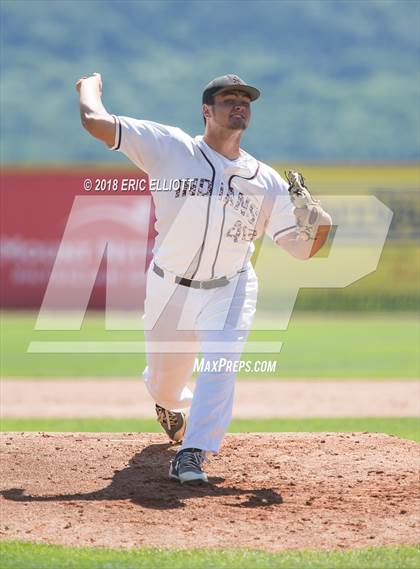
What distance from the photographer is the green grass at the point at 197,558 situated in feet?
14.7

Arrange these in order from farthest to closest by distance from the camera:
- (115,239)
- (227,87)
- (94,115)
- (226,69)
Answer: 1. (226,69)
2. (115,239)
3. (227,87)
4. (94,115)

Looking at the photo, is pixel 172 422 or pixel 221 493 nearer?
pixel 221 493

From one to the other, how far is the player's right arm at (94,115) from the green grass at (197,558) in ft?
7.61

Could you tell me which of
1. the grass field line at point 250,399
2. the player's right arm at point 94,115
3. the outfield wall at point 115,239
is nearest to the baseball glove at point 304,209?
the player's right arm at point 94,115

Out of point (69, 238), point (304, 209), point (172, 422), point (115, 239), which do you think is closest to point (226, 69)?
point (115, 239)

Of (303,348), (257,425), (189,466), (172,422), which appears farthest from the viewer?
(303,348)

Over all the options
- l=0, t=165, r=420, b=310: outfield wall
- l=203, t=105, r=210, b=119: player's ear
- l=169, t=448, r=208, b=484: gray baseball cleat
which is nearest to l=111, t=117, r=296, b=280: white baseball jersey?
l=203, t=105, r=210, b=119: player's ear

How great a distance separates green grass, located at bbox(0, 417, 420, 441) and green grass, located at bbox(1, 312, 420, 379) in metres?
3.40

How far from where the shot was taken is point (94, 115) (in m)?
5.78

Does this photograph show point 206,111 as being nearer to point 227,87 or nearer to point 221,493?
point 227,87

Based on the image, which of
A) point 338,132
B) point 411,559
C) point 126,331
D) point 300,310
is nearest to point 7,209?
point 126,331

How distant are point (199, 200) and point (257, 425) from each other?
4.03 meters

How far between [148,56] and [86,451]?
1279 inches

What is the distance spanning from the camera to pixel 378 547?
483 cm
